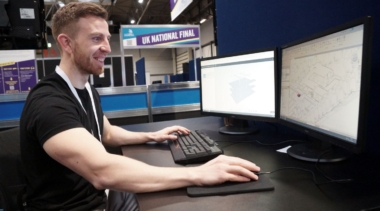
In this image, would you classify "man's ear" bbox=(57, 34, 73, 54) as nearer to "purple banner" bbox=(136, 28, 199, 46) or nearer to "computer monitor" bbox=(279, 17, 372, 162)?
"computer monitor" bbox=(279, 17, 372, 162)

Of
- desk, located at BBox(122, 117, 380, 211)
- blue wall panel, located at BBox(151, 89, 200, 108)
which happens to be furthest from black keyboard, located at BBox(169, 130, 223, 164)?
blue wall panel, located at BBox(151, 89, 200, 108)

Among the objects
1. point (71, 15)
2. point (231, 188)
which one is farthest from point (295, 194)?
point (71, 15)

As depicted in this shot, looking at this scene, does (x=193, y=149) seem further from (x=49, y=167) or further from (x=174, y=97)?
(x=174, y=97)

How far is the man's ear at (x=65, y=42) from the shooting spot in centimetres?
99

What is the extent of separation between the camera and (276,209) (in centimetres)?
55

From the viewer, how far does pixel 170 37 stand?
11.1 feet

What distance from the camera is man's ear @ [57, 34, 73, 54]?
3.23ft

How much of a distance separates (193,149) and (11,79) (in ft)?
13.4

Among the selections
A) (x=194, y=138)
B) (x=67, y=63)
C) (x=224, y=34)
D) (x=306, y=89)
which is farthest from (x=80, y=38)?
(x=224, y=34)

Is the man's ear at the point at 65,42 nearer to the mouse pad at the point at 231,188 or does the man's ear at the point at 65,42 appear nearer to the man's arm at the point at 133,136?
the man's arm at the point at 133,136

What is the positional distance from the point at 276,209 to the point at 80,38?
859mm

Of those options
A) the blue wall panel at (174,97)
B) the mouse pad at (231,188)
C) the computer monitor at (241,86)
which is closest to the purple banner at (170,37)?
the blue wall panel at (174,97)

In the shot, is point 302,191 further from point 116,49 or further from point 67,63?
point 116,49

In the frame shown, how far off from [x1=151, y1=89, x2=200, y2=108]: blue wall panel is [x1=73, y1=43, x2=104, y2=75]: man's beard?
65.5 inches
